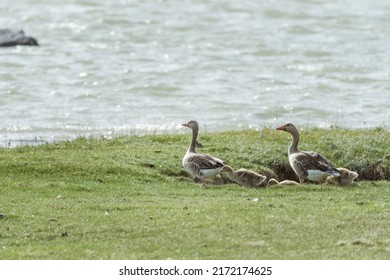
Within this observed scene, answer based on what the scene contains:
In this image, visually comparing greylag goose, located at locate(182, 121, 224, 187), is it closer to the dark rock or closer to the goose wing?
the goose wing

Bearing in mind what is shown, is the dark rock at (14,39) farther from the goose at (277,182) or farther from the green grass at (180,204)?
the goose at (277,182)

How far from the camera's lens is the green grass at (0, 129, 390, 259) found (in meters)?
14.9

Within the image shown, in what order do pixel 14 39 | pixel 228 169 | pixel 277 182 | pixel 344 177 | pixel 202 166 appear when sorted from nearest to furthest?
1. pixel 202 166
2. pixel 344 177
3. pixel 228 169
4. pixel 277 182
5. pixel 14 39

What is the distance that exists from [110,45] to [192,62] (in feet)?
22.3

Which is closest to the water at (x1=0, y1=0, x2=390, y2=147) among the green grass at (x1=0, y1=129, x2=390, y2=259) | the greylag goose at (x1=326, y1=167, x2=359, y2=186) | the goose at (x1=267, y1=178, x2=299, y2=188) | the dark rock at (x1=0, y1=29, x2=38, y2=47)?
the dark rock at (x1=0, y1=29, x2=38, y2=47)

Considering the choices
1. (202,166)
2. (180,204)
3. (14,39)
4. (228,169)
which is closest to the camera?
(180,204)

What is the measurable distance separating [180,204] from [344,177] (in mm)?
3766

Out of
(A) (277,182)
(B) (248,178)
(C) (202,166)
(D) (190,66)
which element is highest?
(C) (202,166)

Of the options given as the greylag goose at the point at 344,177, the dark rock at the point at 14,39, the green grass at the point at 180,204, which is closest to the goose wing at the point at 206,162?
the green grass at the point at 180,204

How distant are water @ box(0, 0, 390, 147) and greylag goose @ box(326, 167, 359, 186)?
10248 mm

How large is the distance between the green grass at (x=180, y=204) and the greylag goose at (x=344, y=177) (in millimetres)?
251

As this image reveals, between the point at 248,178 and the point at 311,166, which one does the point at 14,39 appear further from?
the point at 311,166

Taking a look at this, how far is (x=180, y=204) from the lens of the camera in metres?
18.0

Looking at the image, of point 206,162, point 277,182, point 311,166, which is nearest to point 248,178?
point 277,182
